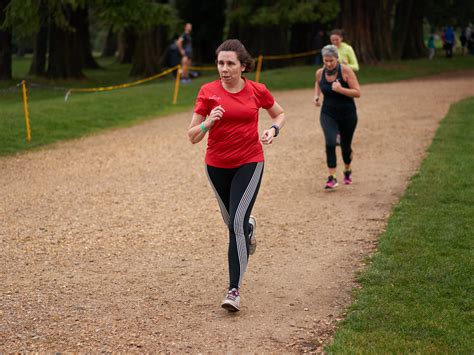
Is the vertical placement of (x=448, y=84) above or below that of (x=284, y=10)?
below

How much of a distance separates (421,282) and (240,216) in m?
1.61

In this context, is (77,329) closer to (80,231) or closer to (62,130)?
(80,231)

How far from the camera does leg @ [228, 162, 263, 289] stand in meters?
6.02

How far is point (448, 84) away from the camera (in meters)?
26.8

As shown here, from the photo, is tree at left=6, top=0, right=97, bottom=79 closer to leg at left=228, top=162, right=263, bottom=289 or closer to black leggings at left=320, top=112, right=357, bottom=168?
black leggings at left=320, top=112, right=357, bottom=168

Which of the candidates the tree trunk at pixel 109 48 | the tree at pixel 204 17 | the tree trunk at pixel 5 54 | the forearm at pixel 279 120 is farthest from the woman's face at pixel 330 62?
the tree trunk at pixel 109 48

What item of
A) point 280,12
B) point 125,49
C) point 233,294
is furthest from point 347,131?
point 125,49

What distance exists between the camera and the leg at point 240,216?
602cm

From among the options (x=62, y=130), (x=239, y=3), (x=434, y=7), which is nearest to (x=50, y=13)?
(x=62, y=130)

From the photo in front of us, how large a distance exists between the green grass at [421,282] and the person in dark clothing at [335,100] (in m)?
1.08

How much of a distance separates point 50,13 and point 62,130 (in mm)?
7466

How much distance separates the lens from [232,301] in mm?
5938

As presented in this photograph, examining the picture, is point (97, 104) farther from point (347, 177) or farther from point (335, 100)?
point (335, 100)

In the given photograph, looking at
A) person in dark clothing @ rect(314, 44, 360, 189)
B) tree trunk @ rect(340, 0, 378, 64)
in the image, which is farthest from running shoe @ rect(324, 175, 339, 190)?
tree trunk @ rect(340, 0, 378, 64)
